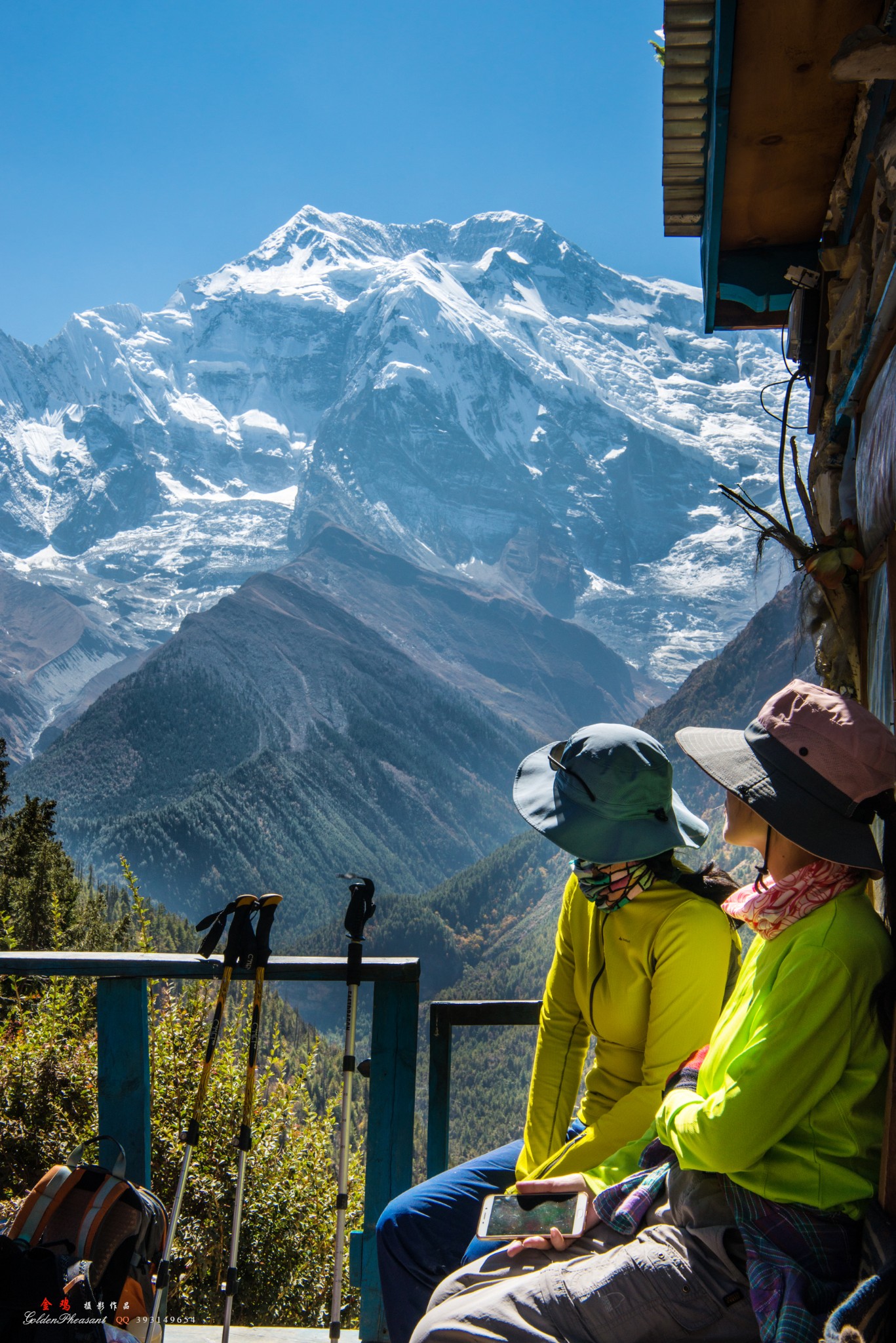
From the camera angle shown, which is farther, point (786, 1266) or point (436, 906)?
point (436, 906)

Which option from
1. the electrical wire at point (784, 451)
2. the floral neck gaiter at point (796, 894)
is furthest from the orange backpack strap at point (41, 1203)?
the electrical wire at point (784, 451)

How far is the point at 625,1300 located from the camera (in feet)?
4.90

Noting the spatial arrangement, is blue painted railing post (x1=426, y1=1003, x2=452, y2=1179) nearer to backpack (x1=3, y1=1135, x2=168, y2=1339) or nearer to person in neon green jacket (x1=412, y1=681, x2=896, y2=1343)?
backpack (x1=3, y1=1135, x2=168, y2=1339)

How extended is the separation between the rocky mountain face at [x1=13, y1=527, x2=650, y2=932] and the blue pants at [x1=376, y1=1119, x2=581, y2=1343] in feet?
302

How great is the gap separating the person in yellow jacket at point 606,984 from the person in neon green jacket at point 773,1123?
29 cm

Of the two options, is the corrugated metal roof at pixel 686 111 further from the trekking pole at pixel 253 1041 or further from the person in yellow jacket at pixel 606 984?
the trekking pole at pixel 253 1041

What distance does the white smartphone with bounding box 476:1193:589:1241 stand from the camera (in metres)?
1.71

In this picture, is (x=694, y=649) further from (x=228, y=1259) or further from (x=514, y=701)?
(x=228, y=1259)

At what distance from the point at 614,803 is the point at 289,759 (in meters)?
124

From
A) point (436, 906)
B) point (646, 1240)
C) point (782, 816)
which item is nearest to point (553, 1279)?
point (646, 1240)

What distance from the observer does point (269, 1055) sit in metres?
5.71

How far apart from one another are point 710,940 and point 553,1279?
0.68m

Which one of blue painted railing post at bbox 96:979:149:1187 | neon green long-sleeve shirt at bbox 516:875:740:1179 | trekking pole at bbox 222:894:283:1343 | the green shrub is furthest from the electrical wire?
the green shrub

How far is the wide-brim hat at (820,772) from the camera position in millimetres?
1518
